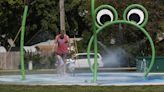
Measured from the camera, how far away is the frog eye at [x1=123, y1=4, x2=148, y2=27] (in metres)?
17.9

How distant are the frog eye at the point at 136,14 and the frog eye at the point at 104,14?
1.59 ft

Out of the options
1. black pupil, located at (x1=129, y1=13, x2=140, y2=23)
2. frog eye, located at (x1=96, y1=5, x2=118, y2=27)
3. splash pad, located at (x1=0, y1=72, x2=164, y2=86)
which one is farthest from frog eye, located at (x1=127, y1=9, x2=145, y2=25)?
splash pad, located at (x1=0, y1=72, x2=164, y2=86)

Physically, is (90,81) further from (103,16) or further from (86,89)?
(86,89)

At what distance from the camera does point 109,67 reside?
40.4m

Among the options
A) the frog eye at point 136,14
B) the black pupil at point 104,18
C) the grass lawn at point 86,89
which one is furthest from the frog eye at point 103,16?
the grass lawn at point 86,89

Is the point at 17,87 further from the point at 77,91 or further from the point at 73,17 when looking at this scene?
the point at 73,17

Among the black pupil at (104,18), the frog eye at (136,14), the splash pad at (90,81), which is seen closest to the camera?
the splash pad at (90,81)

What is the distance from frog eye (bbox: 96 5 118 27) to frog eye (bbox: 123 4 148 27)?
1.59 feet

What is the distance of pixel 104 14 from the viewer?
1806 centimetres

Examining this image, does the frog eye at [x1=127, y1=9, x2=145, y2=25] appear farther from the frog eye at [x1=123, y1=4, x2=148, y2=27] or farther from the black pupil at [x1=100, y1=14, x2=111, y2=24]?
the black pupil at [x1=100, y1=14, x2=111, y2=24]

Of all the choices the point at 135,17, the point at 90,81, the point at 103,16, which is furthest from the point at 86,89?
the point at 135,17

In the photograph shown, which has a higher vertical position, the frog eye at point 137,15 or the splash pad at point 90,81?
the frog eye at point 137,15

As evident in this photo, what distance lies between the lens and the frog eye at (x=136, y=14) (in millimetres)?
17906

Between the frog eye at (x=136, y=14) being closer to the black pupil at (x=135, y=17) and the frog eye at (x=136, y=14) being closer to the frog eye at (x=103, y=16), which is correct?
the black pupil at (x=135, y=17)
